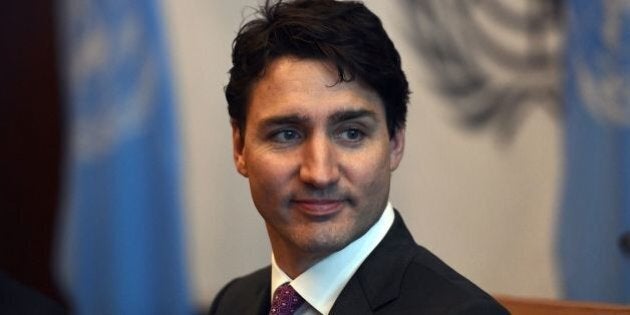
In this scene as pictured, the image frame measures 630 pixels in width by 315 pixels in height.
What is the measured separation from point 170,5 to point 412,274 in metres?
1.22

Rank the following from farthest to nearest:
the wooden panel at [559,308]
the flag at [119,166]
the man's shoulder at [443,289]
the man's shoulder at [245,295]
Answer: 1. the flag at [119,166]
2. the man's shoulder at [245,295]
3. the wooden panel at [559,308]
4. the man's shoulder at [443,289]

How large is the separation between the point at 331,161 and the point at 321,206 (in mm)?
67

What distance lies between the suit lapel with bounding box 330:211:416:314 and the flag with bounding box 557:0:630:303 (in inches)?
49.7

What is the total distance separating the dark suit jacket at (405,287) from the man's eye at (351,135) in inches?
6.7

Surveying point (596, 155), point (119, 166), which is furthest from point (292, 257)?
point (596, 155)

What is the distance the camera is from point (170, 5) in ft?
7.64

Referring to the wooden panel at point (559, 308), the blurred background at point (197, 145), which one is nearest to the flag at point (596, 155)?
the blurred background at point (197, 145)

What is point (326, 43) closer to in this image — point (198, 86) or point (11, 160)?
point (198, 86)

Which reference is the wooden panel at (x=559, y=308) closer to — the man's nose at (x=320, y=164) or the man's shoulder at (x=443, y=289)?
the man's shoulder at (x=443, y=289)

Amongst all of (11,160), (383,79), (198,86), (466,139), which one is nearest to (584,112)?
(466,139)

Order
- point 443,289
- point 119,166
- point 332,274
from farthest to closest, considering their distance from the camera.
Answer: point 119,166 → point 332,274 → point 443,289

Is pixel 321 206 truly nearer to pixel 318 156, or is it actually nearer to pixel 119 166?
pixel 318 156

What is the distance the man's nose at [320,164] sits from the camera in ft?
4.35

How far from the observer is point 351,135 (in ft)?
4.52
